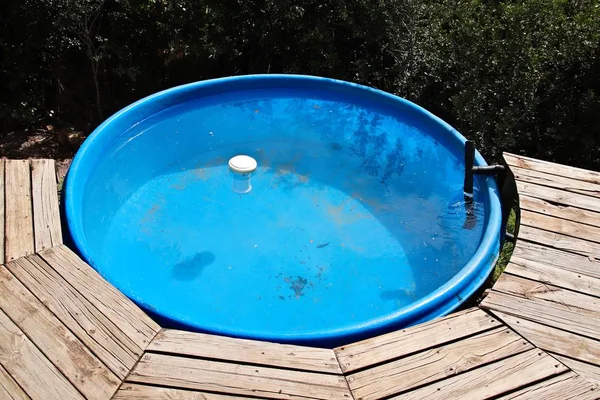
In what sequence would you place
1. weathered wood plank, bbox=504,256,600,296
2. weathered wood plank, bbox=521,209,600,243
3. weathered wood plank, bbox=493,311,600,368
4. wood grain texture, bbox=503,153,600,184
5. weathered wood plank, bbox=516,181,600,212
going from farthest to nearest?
wood grain texture, bbox=503,153,600,184 < weathered wood plank, bbox=516,181,600,212 < weathered wood plank, bbox=521,209,600,243 < weathered wood plank, bbox=504,256,600,296 < weathered wood plank, bbox=493,311,600,368

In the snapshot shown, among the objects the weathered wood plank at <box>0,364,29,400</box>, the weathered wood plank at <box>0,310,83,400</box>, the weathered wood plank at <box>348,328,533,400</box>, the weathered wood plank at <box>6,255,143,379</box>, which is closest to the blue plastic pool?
the weathered wood plank at <box>6,255,143,379</box>

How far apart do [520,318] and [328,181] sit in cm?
217

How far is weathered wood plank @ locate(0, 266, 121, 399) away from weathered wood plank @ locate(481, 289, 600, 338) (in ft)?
5.51

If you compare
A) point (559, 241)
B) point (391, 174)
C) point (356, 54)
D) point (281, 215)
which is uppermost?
point (356, 54)

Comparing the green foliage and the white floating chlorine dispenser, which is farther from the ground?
the green foliage

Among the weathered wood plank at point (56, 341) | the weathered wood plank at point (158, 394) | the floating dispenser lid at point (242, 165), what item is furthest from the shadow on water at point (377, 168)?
the weathered wood plank at point (158, 394)

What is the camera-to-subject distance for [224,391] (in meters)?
2.13

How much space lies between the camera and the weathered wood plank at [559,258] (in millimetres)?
2879

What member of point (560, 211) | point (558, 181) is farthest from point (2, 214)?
point (558, 181)

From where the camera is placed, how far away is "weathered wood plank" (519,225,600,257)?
9.84 feet

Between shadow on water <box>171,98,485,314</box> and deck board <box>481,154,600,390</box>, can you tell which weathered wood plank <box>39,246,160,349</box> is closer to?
deck board <box>481,154,600,390</box>

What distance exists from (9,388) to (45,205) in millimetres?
1157

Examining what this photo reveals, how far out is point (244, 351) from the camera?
7.54 ft

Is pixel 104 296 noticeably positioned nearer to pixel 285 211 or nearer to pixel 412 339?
pixel 412 339
